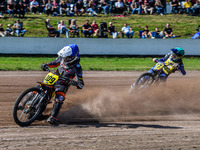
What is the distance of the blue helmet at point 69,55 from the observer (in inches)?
287

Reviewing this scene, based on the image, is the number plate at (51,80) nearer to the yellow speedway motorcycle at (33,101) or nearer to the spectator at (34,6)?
the yellow speedway motorcycle at (33,101)

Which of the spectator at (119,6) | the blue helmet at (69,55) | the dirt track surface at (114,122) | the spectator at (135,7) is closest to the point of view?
the dirt track surface at (114,122)

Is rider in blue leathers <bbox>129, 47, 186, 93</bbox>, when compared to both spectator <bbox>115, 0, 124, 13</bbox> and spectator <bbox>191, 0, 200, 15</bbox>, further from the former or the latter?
spectator <bbox>191, 0, 200, 15</bbox>

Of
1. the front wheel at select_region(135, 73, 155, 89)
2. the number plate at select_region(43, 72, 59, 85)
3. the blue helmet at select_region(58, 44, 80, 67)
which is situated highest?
the blue helmet at select_region(58, 44, 80, 67)

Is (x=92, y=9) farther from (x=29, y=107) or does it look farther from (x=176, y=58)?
(x=29, y=107)

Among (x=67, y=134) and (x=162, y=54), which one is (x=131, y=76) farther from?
(x=67, y=134)

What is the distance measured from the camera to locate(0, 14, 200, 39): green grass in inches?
940

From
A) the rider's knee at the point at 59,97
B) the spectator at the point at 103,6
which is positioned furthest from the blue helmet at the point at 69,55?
the spectator at the point at 103,6

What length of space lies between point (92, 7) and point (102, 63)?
36.1 ft

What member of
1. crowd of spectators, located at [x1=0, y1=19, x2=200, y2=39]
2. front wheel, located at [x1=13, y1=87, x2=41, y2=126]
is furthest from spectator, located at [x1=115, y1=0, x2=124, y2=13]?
front wheel, located at [x1=13, y1=87, x2=41, y2=126]

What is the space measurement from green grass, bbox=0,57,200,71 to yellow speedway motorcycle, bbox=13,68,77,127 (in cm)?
859

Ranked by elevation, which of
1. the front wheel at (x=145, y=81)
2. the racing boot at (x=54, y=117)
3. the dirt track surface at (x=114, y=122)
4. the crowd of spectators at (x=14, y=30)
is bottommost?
the dirt track surface at (x=114, y=122)

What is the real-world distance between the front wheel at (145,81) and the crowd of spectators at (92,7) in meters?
16.9

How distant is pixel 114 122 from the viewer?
7375mm
